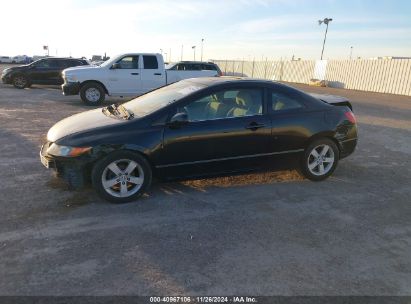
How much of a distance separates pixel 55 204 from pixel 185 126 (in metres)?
1.89

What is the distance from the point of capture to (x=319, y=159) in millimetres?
5840

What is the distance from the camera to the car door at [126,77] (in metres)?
14.0

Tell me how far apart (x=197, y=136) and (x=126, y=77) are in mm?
9864

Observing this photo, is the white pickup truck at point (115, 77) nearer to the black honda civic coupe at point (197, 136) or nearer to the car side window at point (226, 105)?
the black honda civic coupe at point (197, 136)

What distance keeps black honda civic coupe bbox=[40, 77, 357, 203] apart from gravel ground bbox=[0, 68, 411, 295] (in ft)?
1.18

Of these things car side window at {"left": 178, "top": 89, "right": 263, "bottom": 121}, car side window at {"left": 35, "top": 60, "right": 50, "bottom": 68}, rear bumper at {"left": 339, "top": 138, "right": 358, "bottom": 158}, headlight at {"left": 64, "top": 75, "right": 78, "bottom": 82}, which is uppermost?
car side window at {"left": 178, "top": 89, "right": 263, "bottom": 121}

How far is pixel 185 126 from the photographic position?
4.91 m

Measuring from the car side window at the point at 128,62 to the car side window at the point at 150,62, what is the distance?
0.34 meters

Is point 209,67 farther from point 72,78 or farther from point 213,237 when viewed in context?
point 213,237

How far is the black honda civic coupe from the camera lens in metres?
4.65

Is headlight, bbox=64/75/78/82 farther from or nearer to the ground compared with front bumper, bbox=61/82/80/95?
farther from the ground

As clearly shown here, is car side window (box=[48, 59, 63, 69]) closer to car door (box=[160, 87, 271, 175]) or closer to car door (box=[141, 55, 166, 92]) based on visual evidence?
car door (box=[141, 55, 166, 92])

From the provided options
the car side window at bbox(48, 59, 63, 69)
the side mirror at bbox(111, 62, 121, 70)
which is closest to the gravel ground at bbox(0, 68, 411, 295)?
the side mirror at bbox(111, 62, 121, 70)

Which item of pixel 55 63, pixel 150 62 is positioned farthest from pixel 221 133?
pixel 55 63
